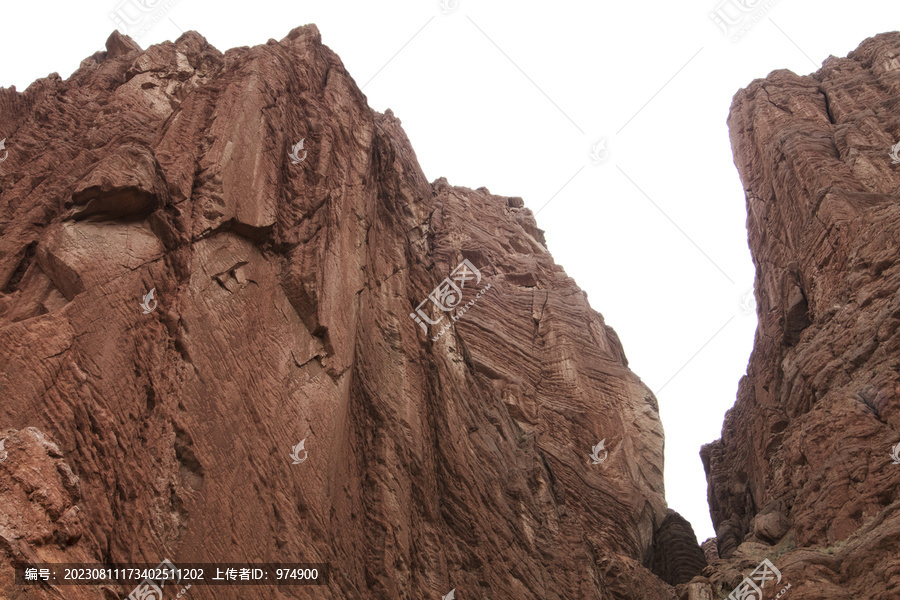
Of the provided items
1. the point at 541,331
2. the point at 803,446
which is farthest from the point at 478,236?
the point at 803,446

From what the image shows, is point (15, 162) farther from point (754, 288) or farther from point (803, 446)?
point (754, 288)

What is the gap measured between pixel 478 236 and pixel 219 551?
32.2 metres

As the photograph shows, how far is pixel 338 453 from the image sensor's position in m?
19.4

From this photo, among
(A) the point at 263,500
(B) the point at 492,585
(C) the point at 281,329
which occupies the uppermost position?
(C) the point at 281,329

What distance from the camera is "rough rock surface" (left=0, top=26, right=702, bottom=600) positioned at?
14.9 metres
